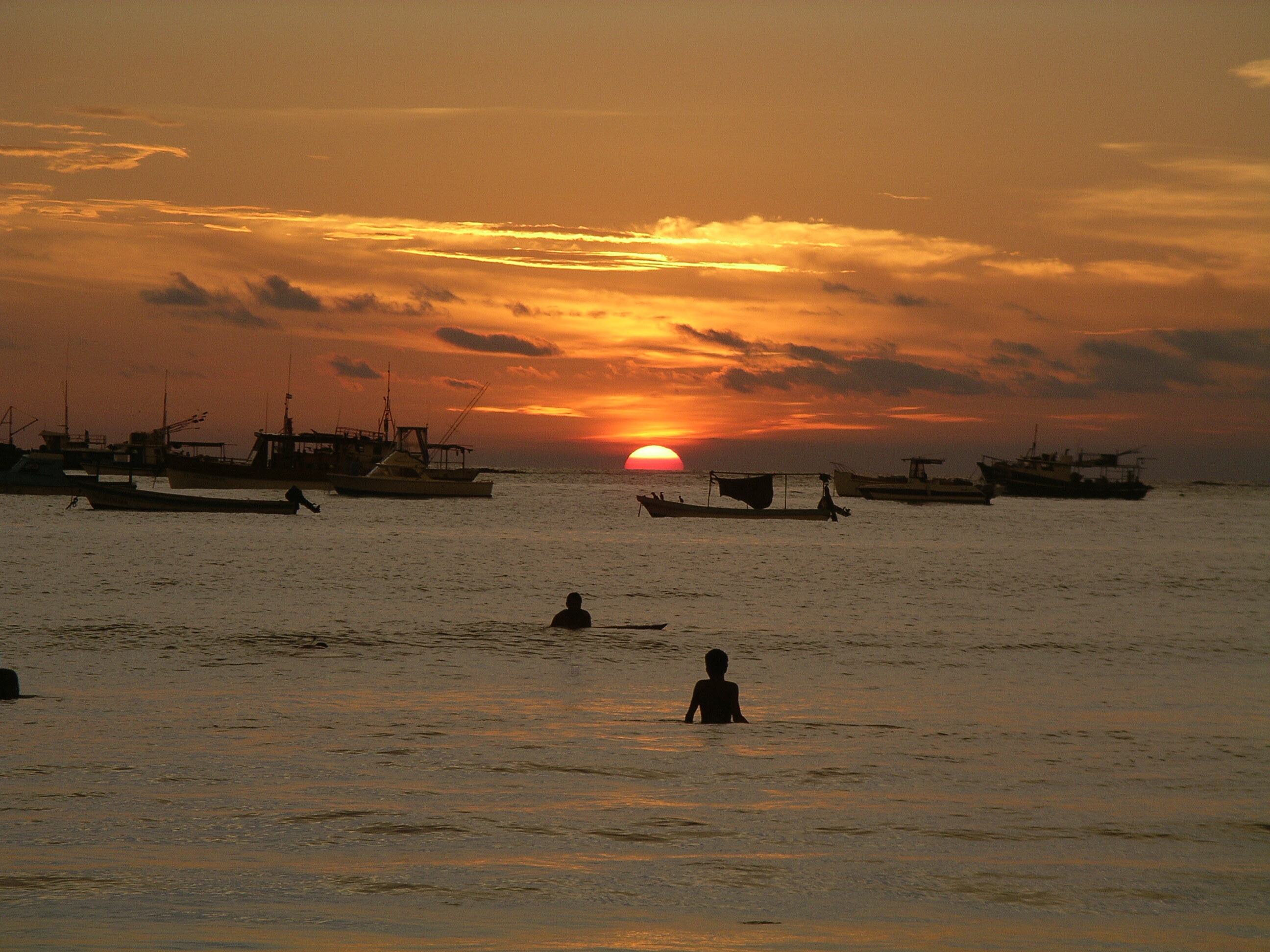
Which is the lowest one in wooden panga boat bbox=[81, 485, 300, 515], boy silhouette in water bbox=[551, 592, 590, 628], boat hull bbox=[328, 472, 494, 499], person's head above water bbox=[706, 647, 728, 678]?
boy silhouette in water bbox=[551, 592, 590, 628]

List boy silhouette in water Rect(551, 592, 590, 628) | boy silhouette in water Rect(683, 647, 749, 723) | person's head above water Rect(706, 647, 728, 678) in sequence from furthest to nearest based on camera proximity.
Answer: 1. boy silhouette in water Rect(551, 592, 590, 628)
2. boy silhouette in water Rect(683, 647, 749, 723)
3. person's head above water Rect(706, 647, 728, 678)

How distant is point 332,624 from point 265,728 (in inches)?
552

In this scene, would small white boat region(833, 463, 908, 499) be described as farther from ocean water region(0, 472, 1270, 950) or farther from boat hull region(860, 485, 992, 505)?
ocean water region(0, 472, 1270, 950)

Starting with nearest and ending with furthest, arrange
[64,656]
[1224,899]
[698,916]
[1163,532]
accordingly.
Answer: [698,916]
[1224,899]
[64,656]
[1163,532]

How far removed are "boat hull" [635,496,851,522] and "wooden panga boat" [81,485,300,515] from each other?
27.9 meters

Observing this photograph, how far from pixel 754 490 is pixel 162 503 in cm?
4168

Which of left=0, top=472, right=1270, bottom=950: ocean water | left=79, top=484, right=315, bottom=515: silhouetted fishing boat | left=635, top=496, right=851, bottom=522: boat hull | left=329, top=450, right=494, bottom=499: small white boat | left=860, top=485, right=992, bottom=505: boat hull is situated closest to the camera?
left=0, top=472, right=1270, bottom=950: ocean water

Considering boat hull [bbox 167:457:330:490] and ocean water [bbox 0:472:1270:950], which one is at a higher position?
boat hull [bbox 167:457:330:490]

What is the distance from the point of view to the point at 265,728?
1508 cm

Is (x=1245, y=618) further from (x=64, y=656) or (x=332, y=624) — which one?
(x=64, y=656)

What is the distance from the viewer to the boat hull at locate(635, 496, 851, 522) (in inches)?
3575

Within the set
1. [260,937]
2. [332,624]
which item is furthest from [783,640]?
[260,937]

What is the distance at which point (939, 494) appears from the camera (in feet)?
450

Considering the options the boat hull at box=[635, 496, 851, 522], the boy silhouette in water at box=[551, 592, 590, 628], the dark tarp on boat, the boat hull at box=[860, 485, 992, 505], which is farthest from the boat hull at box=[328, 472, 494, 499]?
the boy silhouette in water at box=[551, 592, 590, 628]
